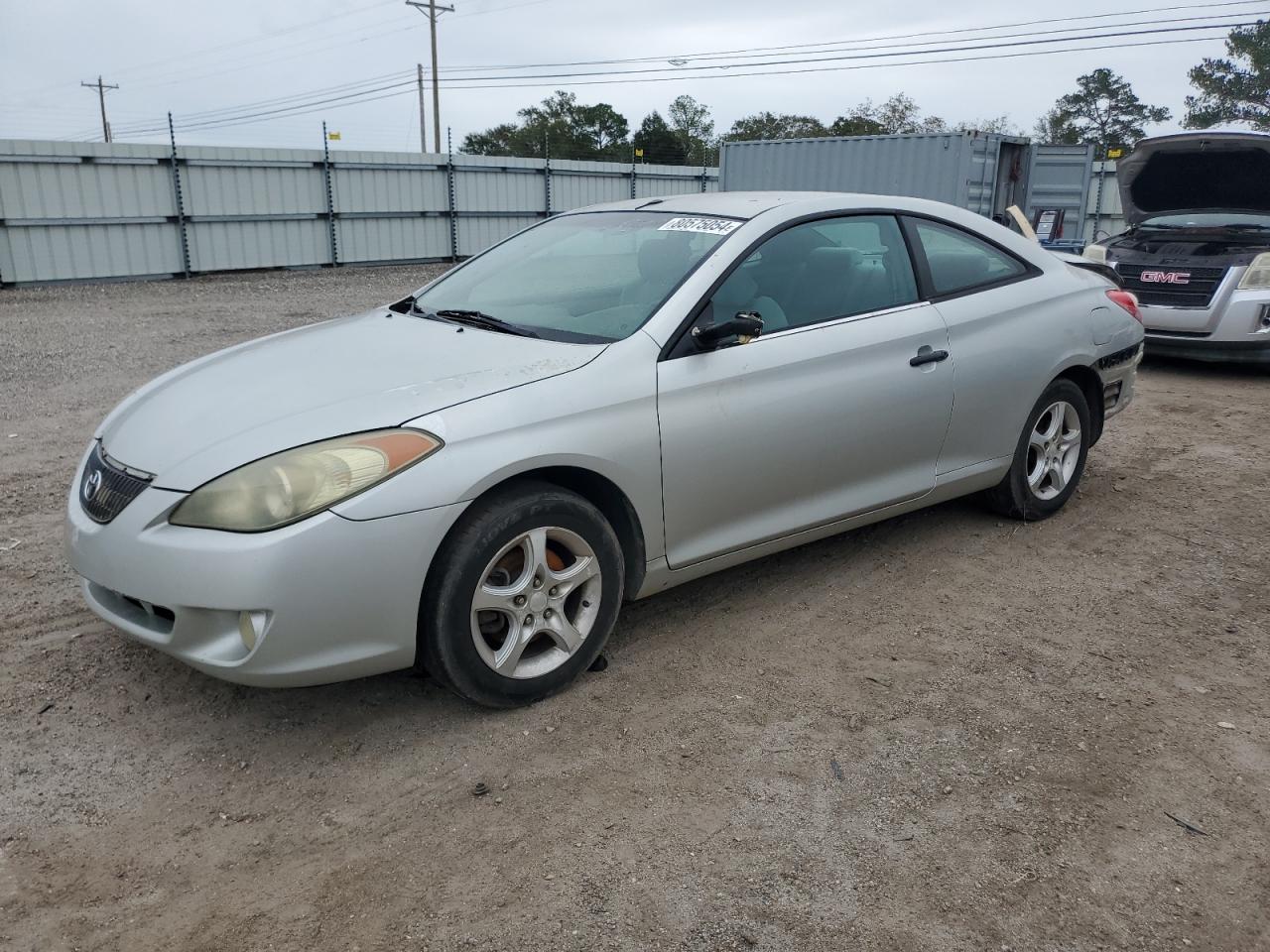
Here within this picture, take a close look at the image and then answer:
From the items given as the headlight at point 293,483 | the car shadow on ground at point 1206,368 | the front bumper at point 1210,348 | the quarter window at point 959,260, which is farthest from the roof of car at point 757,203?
the car shadow on ground at point 1206,368

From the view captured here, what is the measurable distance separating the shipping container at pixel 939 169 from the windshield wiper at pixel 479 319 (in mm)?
12062

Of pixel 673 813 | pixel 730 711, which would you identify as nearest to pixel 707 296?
pixel 730 711

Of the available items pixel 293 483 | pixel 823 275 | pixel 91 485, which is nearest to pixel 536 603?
pixel 293 483

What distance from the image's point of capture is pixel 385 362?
11.4 ft

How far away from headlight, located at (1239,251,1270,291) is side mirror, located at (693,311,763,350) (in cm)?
712

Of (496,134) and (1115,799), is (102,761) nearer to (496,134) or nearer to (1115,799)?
(1115,799)

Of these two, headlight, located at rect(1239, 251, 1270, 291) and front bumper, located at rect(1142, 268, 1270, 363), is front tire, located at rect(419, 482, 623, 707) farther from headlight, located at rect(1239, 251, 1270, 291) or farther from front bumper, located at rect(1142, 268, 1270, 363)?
headlight, located at rect(1239, 251, 1270, 291)

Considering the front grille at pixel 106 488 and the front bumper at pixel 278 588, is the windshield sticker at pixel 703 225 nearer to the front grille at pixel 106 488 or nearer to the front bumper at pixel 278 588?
the front bumper at pixel 278 588

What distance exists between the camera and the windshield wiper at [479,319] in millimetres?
3730

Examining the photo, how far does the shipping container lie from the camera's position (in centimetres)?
1479

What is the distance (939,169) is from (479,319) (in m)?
12.6

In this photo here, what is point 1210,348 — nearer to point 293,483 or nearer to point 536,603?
point 536,603

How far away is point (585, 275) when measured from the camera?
403cm

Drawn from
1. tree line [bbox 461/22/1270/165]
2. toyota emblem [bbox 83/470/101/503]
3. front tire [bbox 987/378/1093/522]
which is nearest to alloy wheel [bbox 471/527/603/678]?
toyota emblem [bbox 83/470/101/503]
